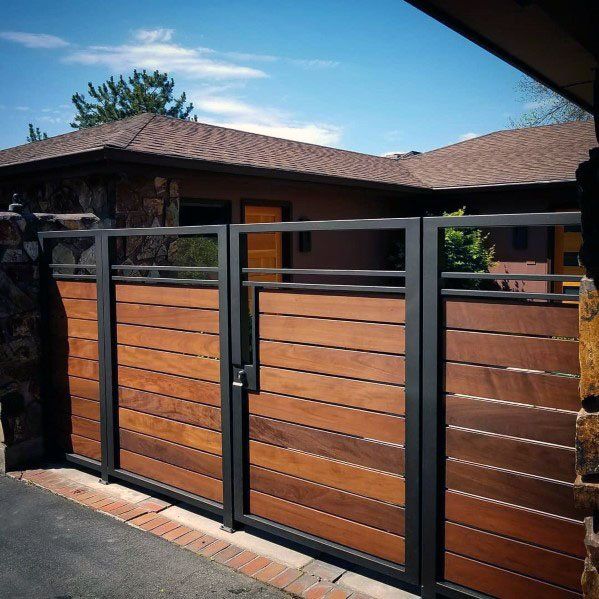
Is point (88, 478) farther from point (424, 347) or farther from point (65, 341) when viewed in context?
point (424, 347)

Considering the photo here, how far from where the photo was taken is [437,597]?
3055 mm

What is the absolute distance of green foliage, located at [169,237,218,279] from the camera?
8159mm

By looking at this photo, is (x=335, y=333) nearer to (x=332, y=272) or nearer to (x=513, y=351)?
(x=332, y=272)

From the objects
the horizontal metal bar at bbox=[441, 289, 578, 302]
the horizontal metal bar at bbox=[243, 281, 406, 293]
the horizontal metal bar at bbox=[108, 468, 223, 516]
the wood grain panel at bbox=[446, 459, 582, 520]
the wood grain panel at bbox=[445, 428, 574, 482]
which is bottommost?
the horizontal metal bar at bbox=[108, 468, 223, 516]

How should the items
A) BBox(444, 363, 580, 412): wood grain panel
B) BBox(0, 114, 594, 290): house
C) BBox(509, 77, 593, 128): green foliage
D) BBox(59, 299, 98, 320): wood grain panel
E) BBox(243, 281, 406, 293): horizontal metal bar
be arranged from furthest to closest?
BBox(509, 77, 593, 128): green foliage, BBox(0, 114, 594, 290): house, BBox(59, 299, 98, 320): wood grain panel, BBox(243, 281, 406, 293): horizontal metal bar, BBox(444, 363, 580, 412): wood grain panel

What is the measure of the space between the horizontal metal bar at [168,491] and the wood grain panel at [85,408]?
48 cm

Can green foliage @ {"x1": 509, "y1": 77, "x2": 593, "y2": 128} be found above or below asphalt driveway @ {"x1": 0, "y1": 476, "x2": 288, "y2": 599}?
above

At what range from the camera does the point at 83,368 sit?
16.0 ft

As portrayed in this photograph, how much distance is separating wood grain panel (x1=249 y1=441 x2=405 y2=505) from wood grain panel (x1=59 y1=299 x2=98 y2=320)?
182cm

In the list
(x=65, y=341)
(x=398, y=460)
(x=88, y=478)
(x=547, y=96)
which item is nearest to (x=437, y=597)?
(x=398, y=460)

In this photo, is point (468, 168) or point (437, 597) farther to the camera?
point (468, 168)

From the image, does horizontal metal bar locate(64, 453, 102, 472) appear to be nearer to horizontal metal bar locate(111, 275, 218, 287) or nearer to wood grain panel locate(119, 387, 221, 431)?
wood grain panel locate(119, 387, 221, 431)

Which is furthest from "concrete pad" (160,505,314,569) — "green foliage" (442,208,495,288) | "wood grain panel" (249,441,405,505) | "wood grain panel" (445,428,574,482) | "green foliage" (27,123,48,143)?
"green foliage" (27,123,48,143)

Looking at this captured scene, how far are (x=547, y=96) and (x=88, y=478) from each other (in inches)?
1113
